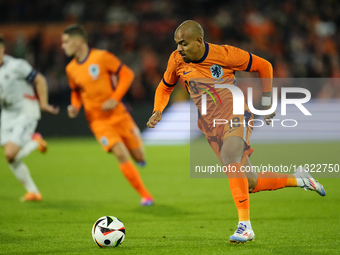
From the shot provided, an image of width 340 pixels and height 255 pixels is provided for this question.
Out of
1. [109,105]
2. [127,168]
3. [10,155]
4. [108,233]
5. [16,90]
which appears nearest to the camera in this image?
[108,233]

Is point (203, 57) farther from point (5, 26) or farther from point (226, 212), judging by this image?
point (5, 26)

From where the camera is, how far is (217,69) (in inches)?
184

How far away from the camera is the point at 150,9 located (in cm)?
2069

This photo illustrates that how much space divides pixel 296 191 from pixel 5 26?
1547 cm

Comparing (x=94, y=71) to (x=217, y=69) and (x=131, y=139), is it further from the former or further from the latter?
(x=217, y=69)

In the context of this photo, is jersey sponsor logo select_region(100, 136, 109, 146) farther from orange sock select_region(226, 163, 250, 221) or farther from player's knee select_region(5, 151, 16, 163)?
orange sock select_region(226, 163, 250, 221)

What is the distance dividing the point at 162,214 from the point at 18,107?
302 centimetres

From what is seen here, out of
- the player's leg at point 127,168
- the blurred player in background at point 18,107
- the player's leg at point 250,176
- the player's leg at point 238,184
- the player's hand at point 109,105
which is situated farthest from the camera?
the blurred player in background at point 18,107

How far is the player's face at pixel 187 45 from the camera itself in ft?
14.8

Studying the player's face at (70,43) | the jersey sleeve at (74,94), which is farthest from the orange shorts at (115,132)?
the player's face at (70,43)

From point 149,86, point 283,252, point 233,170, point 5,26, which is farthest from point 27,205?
point 5,26

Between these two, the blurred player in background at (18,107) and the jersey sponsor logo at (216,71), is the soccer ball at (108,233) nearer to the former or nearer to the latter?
the jersey sponsor logo at (216,71)

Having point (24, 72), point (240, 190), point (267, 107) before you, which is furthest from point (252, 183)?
point (24, 72)

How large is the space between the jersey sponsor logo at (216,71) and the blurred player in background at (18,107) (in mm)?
3537
